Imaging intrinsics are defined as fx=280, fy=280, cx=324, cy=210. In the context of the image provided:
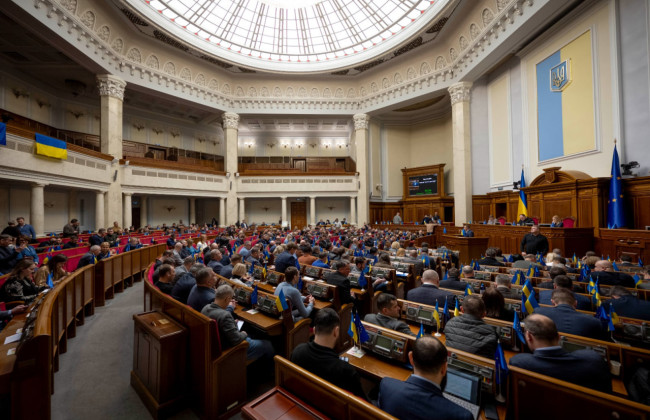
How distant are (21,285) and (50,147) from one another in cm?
837

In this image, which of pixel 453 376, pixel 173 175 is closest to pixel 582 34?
pixel 453 376

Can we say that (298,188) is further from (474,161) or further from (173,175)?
(474,161)

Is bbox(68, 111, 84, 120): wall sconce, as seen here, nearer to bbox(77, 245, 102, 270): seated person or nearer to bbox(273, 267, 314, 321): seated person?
bbox(77, 245, 102, 270): seated person

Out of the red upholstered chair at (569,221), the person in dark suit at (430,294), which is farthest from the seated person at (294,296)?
the red upholstered chair at (569,221)

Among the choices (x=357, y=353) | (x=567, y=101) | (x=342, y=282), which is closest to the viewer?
(x=357, y=353)

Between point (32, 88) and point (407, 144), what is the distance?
67.9 feet

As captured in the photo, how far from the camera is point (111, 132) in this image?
12.5m

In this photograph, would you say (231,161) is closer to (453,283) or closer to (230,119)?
(230,119)

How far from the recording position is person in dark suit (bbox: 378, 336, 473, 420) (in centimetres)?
135

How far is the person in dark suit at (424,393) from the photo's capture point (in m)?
1.35

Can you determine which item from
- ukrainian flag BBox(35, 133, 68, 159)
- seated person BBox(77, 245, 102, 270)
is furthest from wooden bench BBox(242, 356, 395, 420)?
ukrainian flag BBox(35, 133, 68, 159)


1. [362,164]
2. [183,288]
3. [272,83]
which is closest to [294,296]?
[183,288]

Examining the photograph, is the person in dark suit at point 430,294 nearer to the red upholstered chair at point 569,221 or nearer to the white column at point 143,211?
the red upholstered chair at point 569,221

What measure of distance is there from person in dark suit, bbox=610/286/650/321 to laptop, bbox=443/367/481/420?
90.6 inches
